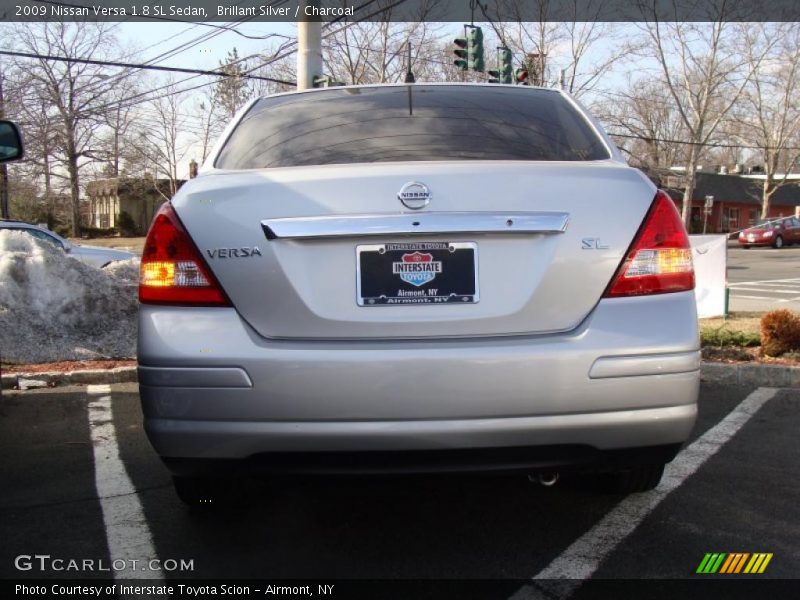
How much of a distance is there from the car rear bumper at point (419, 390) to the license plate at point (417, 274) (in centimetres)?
14

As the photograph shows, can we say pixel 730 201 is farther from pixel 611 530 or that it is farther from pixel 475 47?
pixel 611 530

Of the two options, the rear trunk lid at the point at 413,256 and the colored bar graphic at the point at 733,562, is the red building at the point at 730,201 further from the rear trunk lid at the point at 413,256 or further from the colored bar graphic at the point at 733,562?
the rear trunk lid at the point at 413,256

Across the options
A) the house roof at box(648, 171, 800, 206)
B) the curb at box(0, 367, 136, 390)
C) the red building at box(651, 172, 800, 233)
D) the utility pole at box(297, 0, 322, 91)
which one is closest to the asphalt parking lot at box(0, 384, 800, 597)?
the curb at box(0, 367, 136, 390)

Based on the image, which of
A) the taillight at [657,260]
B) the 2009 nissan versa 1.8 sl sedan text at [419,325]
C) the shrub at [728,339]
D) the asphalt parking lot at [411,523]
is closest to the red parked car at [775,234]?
the shrub at [728,339]

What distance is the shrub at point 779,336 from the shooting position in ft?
21.5

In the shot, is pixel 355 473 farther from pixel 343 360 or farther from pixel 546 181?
pixel 546 181

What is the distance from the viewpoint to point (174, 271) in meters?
2.48

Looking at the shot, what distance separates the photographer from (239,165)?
115 inches

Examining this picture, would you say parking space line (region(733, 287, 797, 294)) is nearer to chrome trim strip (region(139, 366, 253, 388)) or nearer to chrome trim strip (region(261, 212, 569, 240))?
chrome trim strip (region(261, 212, 569, 240))

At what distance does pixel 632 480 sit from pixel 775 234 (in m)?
39.7

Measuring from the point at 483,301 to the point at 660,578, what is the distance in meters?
1.18

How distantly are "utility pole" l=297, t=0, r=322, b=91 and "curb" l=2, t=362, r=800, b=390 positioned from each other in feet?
20.2

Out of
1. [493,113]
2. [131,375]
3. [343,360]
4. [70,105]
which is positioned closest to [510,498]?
[343,360]

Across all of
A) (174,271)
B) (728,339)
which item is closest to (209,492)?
(174,271)
